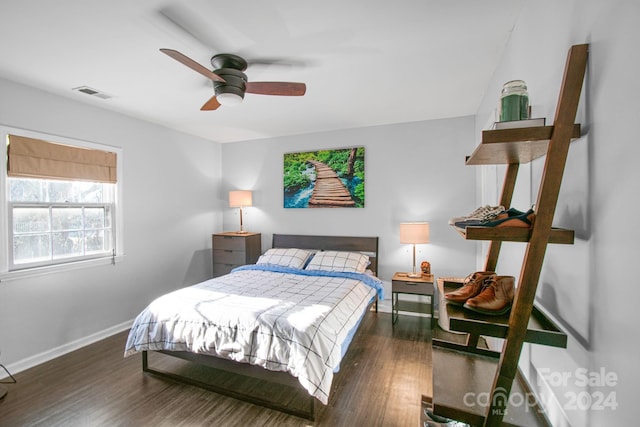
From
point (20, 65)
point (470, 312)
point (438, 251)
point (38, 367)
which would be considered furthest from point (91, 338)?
point (438, 251)

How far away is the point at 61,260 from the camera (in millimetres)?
2896

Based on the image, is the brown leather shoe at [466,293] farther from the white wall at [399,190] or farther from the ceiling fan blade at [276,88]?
the white wall at [399,190]

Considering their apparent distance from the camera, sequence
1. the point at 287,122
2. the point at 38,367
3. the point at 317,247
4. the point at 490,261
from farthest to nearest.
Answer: the point at 317,247 → the point at 287,122 → the point at 38,367 → the point at 490,261

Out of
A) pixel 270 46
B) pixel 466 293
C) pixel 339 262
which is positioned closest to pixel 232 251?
pixel 339 262

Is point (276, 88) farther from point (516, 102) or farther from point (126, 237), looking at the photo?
point (126, 237)

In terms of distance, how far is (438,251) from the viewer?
366 centimetres

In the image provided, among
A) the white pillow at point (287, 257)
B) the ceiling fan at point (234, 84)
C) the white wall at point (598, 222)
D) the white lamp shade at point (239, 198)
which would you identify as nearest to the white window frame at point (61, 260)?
the white lamp shade at point (239, 198)

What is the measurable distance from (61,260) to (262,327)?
2.38 metres

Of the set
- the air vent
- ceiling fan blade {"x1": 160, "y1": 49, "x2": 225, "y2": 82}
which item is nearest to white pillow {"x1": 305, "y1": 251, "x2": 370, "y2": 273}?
ceiling fan blade {"x1": 160, "y1": 49, "x2": 225, "y2": 82}

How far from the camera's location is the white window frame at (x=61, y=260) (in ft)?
8.14

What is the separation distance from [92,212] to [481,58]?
160 inches

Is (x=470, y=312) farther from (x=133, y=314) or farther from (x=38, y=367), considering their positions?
(x=133, y=314)

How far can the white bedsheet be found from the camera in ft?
6.26

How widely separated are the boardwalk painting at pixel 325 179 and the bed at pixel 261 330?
4.57 feet
